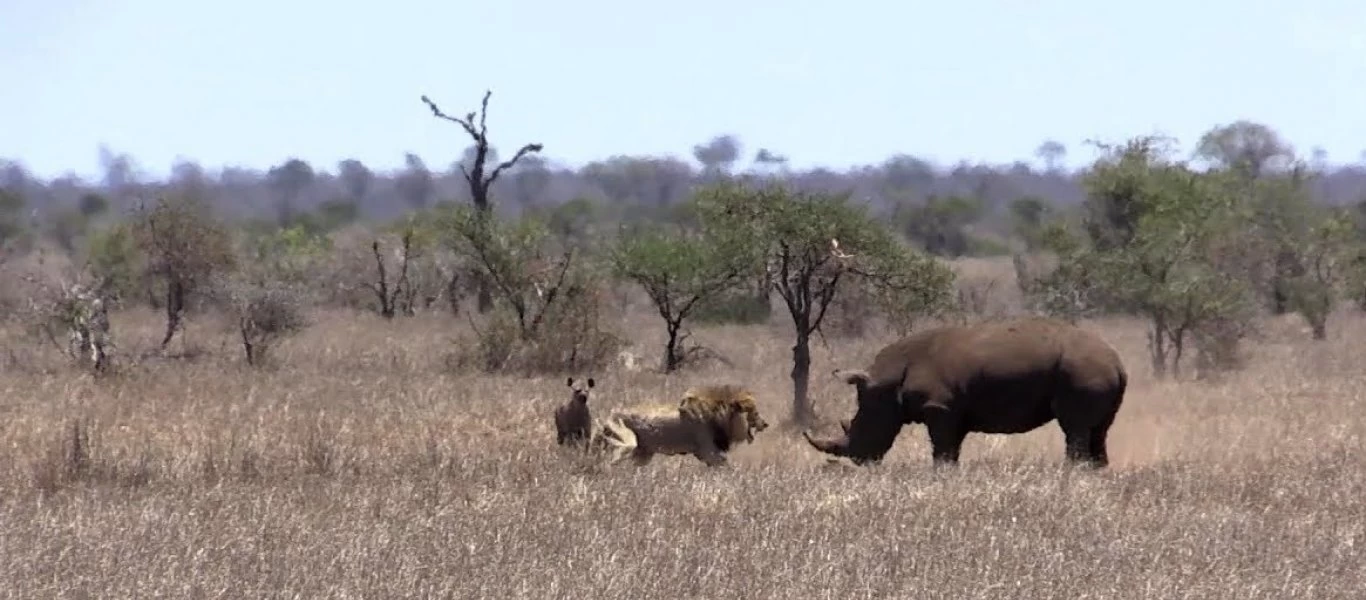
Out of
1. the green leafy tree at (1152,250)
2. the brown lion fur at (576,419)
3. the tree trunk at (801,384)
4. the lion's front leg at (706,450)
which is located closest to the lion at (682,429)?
the lion's front leg at (706,450)

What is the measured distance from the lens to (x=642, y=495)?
1249 centimetres

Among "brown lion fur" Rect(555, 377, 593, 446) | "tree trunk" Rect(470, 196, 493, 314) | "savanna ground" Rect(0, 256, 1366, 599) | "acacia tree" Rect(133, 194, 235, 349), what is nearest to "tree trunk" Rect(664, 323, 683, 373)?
"tree trunk" Rect(470, 196, 493, 314)

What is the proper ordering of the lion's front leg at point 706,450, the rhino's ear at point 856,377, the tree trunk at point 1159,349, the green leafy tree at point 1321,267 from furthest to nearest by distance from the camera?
the green leafy tree at point 1321,267 → the tree trunk at point 1159,349 → the rhino's ear at point 856,377 → the lion's front leg at point 706,450

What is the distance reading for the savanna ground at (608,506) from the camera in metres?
9.45

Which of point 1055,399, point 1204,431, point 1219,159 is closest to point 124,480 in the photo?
point 1055,399

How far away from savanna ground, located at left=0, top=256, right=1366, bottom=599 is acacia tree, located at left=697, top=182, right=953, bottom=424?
1301 millimetres

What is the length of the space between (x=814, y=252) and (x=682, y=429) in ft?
17.8

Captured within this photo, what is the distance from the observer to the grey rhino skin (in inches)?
626

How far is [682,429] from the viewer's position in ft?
51.9

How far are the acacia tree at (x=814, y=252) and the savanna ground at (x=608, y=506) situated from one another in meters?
1.30

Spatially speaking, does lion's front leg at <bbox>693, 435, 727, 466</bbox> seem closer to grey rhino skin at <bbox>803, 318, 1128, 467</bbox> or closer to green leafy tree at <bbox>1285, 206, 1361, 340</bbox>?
grey rhino skin at <bbox>803, 318, 1128, 467</bbox>

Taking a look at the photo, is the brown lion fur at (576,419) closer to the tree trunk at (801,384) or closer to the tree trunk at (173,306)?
the tree trunk at (801,384)

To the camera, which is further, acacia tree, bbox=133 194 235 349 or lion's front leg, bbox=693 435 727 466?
acacia tree, bbox=133 194 235 349

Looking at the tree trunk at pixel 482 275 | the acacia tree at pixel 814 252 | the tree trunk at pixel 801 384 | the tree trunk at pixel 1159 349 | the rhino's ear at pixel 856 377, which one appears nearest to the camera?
the rhino's ear at pixel 856 377
